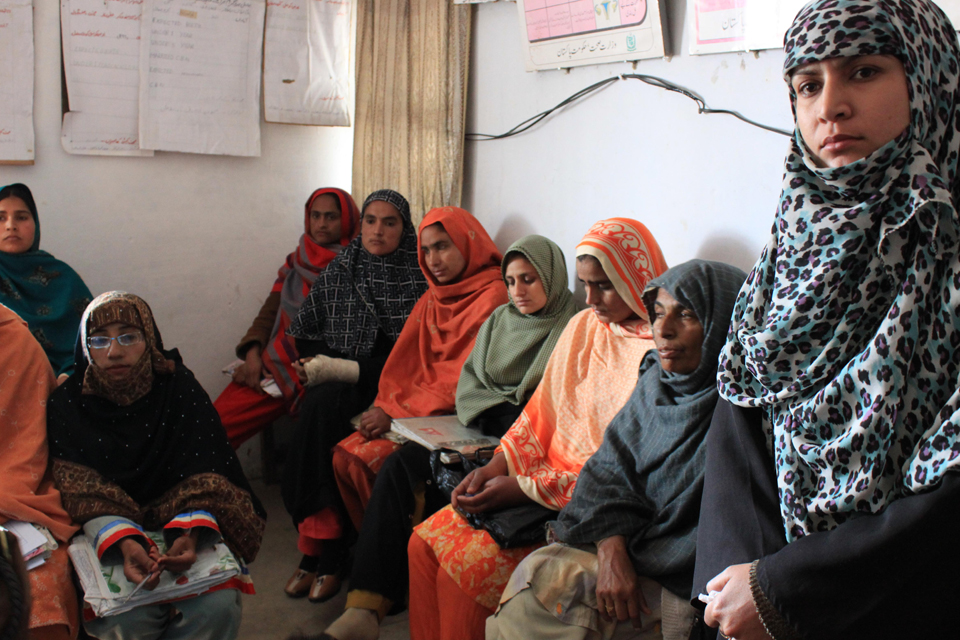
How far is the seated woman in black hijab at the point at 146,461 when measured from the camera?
1902 millimetres

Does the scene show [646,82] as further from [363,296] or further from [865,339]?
[865,339]

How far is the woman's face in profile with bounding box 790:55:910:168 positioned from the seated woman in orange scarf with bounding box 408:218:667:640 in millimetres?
1044

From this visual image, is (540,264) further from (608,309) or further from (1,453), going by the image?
(1,453)

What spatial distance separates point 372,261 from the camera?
3.24 metres

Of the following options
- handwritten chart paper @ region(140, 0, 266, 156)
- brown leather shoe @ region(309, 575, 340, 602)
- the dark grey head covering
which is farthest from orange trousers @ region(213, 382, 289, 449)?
the dark grey head covering

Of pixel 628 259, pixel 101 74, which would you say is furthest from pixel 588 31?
pixel 101 74

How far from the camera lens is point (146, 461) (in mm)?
2057

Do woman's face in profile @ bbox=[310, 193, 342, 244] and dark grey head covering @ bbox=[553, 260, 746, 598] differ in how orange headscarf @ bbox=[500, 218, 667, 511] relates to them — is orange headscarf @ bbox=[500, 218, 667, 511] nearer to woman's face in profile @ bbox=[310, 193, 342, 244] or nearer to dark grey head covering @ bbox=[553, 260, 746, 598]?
dark grey head covering @ bbox=[553, 260, 746, 598]

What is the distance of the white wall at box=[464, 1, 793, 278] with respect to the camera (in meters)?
2.06

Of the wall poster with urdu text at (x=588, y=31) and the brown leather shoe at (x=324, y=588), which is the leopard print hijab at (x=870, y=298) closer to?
the wall poster with urdu text at (x=588, y=31)

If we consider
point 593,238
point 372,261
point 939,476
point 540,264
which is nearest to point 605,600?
point 939,476

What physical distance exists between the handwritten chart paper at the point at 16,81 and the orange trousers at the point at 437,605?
87.3 inches

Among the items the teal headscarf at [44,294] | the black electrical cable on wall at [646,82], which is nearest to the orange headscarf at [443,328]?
the black electrical cable on wall at [646,82]

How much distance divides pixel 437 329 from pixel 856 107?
6.88 feet
